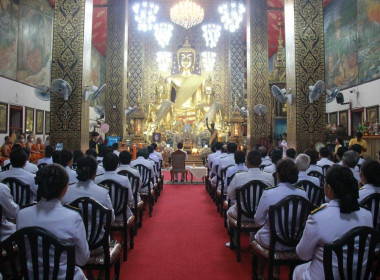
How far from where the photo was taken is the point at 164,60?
19.8 m

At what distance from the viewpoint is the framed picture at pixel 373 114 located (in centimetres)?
1030

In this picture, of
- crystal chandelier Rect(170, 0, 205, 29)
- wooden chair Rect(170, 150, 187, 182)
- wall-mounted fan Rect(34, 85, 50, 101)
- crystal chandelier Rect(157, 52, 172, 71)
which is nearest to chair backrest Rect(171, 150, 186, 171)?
wooden chair Rect(170, 150, 187, 182)

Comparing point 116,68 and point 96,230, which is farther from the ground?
point 116,68

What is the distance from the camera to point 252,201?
137 inches

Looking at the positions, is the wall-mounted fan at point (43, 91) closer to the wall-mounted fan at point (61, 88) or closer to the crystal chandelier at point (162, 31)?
the wall-mounted fan at point (61, 88)

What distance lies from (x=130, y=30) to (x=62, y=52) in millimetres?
12078

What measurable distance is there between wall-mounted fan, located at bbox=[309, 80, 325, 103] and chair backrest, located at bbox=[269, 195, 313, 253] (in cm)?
507

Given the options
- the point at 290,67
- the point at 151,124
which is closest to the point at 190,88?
the point at 151,124

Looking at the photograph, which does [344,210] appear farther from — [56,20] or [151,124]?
[151,124]

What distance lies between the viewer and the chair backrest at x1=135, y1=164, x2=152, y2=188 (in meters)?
5.47

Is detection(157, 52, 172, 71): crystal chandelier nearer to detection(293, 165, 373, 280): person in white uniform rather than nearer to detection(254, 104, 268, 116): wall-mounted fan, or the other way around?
detection(254, 104, 268, 116): wall-mounted fan

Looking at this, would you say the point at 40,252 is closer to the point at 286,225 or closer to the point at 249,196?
the point at 286,225

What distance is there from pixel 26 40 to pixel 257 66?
28.3 feet

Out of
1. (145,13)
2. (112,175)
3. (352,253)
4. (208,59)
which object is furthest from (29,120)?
(352,253)
